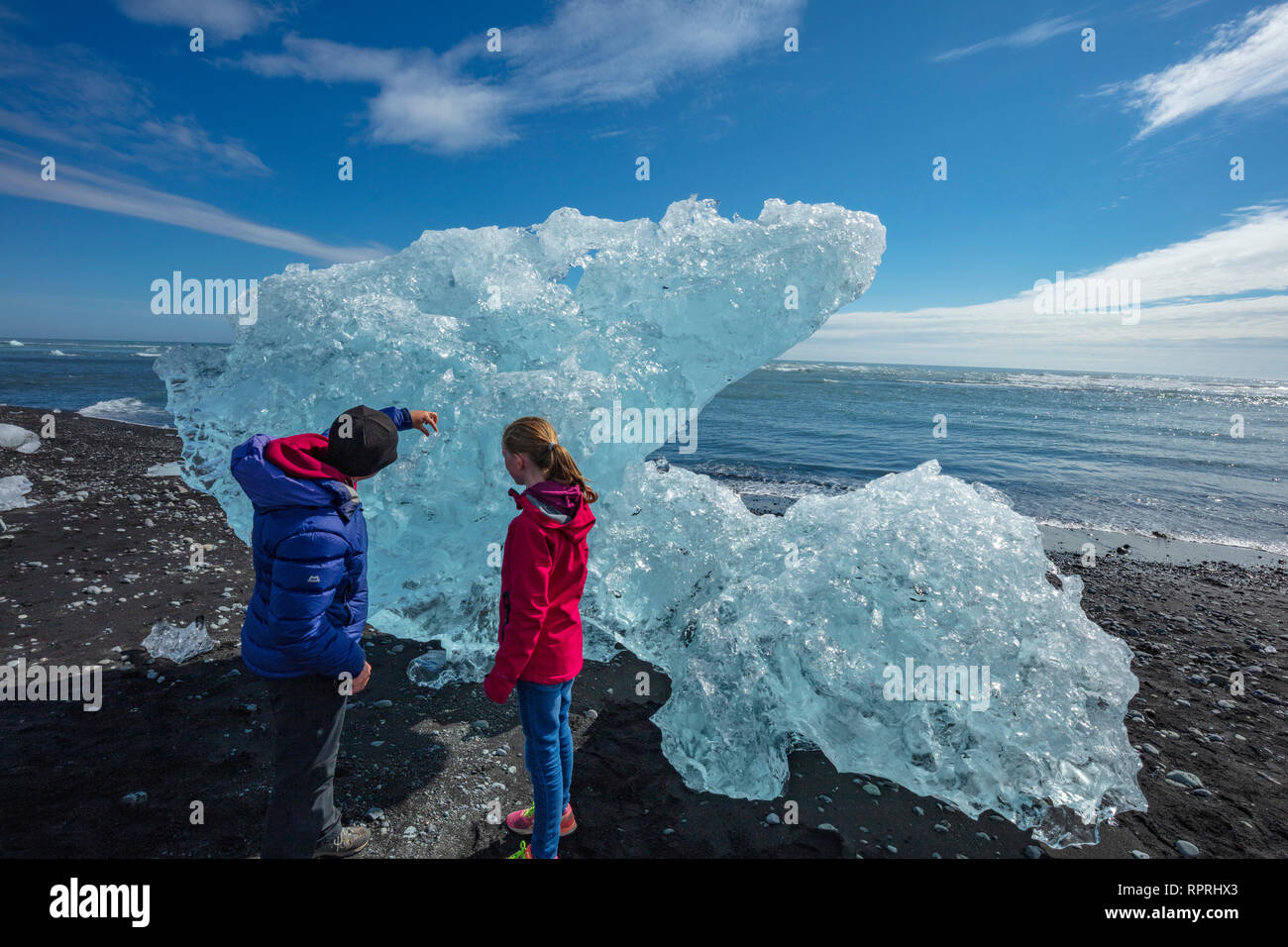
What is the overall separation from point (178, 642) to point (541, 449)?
16.3 ft

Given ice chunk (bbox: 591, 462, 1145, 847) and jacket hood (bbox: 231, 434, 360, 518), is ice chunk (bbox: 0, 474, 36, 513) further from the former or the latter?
ice chunk (bbox: 591, 462, 1145, 847)

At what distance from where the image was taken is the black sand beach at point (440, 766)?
12.2 feet

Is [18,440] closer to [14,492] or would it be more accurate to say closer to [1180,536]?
[14,492]

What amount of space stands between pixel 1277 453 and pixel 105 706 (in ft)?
117

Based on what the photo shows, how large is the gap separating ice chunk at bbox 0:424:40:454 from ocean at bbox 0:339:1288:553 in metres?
7.34

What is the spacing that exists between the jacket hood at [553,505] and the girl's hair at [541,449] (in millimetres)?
72

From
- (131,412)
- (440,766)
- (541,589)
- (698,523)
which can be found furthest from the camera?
(131,412)

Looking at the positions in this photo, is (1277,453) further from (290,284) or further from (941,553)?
(290,284)

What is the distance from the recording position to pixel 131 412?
23.8m

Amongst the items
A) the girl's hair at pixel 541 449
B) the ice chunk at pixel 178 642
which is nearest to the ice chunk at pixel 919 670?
the girl's hair at pixel 541 449

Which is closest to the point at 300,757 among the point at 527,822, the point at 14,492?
the point at 527,822

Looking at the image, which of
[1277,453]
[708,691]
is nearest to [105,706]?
[708,691]

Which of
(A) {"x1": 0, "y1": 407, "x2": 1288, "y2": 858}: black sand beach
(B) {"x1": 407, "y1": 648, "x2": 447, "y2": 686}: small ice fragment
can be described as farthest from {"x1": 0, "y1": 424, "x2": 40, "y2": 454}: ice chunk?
(B) {"x1": 407, "y1": 648, "x2": 447, "y2": 686}: small ice fragment

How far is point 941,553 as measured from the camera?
4801 millimetres
